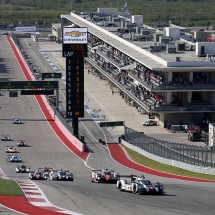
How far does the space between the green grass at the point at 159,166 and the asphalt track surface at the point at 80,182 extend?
2423 mm

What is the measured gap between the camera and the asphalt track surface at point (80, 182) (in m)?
49.2

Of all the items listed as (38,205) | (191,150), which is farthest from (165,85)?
(38,205)

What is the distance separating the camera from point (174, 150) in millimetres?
78562

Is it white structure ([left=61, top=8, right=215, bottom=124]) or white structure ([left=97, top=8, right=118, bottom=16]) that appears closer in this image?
white structure ([left=61, top=8, right=215, bottom=124])

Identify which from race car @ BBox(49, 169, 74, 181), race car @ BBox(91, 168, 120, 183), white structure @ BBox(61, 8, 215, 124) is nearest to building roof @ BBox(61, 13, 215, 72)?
white structure @ BBox(61, 8, 215, 124)

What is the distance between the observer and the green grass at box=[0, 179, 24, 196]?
5428cm

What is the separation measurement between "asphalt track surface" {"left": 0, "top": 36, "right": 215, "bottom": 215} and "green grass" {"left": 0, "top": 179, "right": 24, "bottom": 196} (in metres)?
1.75

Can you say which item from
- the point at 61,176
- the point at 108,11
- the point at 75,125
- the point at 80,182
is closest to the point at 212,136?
the point at 75,125

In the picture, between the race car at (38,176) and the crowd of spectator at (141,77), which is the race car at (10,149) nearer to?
the crowd of spectator at (141,77)

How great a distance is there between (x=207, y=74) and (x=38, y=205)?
185 feet

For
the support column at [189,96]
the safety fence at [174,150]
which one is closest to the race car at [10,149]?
the safety fence at [174,150]

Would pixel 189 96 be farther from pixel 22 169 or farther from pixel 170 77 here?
pixel 22 169

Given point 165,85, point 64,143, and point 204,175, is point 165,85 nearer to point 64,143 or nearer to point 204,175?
point 64,143

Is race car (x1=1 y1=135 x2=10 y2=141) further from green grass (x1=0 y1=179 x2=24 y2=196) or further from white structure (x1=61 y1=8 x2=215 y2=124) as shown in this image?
green grass (x1=0 y1=179 x2=24 y2=196)
